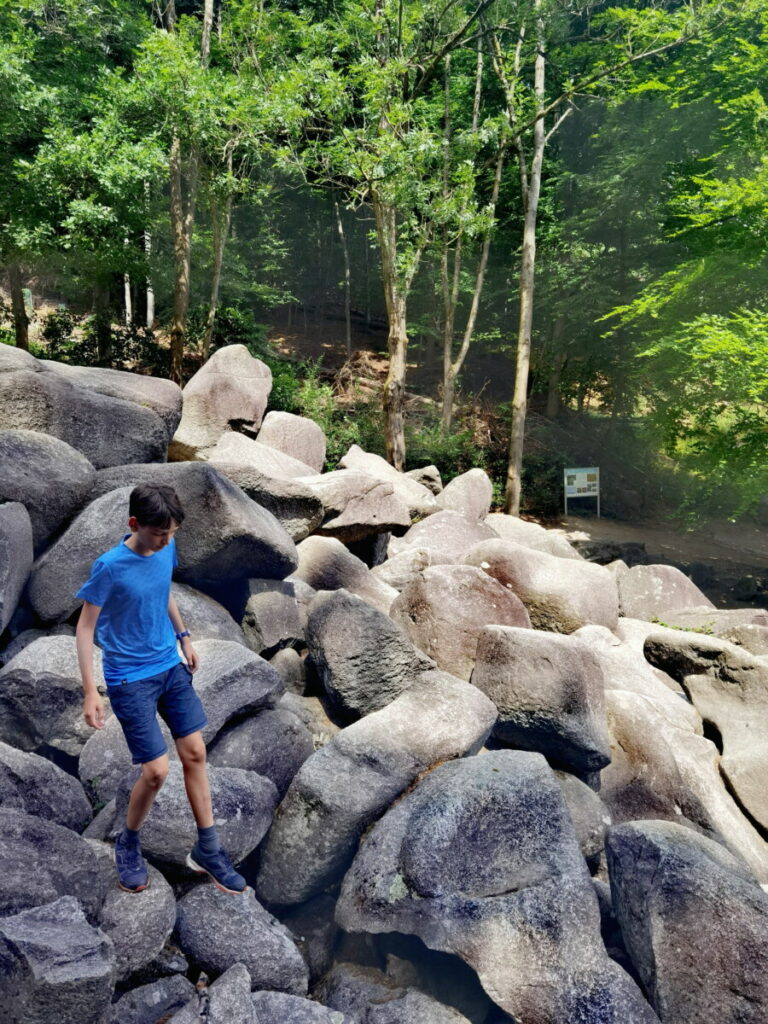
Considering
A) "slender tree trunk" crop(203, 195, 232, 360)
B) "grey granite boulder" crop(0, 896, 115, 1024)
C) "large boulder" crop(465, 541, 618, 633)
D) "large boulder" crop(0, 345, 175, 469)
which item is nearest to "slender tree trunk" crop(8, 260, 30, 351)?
"slender tree trunk" crop(203, 195, 232, 360)

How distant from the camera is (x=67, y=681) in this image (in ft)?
12.5

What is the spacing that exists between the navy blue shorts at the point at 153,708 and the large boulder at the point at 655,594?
23.3ft

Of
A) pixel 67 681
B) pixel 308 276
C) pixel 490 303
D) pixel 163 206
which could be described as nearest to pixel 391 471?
pixel 67 681

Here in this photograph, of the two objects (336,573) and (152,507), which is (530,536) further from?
(152,507)

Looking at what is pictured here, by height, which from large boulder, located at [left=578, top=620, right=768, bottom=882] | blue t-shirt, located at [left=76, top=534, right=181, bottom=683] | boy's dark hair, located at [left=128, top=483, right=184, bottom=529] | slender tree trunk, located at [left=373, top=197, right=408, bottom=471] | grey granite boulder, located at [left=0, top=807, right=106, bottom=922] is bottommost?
large boulder, located at [left=578, top=620, right=768, bottom=882]

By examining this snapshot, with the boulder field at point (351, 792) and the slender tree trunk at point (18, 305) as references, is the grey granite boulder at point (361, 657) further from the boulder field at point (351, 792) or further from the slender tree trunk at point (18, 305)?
the slender tree trunk at point (18, 305)

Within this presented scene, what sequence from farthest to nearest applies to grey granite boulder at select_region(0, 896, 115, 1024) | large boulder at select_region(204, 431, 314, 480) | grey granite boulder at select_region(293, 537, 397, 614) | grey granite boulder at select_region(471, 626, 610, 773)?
large boulder at select_region(204, 431, 314, 480), grey granite boulder at select_region(293, 537, 397, 614), grey granite boulder at select_region(471, 626, 610, 773), grey granite boulder at select_region(0, 896, 115, 1024)

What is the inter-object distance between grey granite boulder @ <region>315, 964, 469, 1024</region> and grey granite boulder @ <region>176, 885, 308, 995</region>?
20cm

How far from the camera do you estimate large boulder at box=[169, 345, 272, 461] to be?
10.2 meters

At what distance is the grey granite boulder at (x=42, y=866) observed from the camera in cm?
257

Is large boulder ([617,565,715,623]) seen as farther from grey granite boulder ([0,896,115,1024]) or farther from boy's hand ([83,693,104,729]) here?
grey granite boulder ([0,896,115,1024])

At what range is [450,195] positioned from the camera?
12586mm

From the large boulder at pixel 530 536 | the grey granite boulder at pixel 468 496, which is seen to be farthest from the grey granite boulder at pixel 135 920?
the grey granite boulder at pixel 468 496

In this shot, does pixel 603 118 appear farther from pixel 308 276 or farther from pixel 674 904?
pixel 674 904
